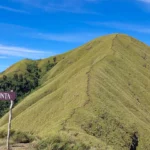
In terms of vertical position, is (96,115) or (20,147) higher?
(96,115)

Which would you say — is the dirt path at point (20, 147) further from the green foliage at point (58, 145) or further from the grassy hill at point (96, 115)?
the grassy hill at point (96, 115)

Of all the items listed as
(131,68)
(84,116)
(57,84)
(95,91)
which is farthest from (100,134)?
(131,68)

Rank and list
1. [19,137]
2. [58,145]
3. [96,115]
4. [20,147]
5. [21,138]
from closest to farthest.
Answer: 1. [58,145]
2. [20,147]
3. [21,138]
4. [19,137]
5. [96,115]

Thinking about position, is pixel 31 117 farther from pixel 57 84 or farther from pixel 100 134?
pixel 57 84

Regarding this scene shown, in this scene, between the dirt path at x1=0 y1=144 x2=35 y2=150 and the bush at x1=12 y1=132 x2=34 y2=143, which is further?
the bush at x1=12 y1=132 x2=34 y2=143

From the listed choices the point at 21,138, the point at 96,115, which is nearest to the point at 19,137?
the point at 21,138

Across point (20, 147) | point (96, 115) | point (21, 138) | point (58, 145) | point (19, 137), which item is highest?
point (96, 115)

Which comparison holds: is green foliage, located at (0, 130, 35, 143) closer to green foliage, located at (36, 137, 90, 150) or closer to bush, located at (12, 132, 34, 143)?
bush, located at (12, 132, 34, 143)

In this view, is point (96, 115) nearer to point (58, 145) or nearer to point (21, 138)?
point (21, 138)

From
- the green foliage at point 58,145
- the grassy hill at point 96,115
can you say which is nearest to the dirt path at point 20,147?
the green foliage at point 58,145

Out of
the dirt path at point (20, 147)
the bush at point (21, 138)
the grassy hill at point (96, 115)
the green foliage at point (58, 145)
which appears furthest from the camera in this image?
the grassy hill at point (96, 115)

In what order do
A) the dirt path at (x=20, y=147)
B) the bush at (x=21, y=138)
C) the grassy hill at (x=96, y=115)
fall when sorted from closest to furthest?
the dirt path at (x=20, y=147) < the bush at (x=21, y=138) < the grassy hill at (x=96, y=115)

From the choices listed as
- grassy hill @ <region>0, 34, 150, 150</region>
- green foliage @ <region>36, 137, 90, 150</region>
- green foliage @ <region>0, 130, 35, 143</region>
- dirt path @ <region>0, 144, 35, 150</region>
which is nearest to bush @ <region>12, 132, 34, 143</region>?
green foliage @ <region>0, 130, 35, 143</region>

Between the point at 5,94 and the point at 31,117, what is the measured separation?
78.0m
